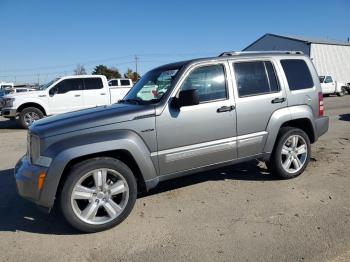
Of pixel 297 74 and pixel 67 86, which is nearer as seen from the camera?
pixel 297 74

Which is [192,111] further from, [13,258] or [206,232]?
[13,258]

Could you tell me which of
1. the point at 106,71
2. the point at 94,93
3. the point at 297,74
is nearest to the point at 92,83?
the point at 94,93

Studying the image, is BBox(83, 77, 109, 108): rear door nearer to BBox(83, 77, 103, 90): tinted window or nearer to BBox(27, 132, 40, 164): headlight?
BBox(83, 77, 103, 90): tinted window

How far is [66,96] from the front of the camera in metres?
15.2

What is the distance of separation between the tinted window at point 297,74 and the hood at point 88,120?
2.38m

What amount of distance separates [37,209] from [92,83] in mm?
11407

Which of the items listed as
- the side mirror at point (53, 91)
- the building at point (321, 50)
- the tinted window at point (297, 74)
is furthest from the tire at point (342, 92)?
the tinted window at point (297, 74)

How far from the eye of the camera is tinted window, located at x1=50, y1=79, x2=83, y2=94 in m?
15.2

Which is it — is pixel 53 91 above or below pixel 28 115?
above

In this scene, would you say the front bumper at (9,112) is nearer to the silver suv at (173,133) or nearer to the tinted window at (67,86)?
the tinted window at (67,86)

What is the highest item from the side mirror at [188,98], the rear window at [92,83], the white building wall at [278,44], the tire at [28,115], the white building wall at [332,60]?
the white building wall at [278,44]

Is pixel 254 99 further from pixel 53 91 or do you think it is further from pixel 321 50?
pixel 321 50

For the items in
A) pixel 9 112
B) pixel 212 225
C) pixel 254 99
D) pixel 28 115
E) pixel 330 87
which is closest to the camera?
pixel 212 225

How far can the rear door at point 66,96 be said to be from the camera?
15.1 meters
